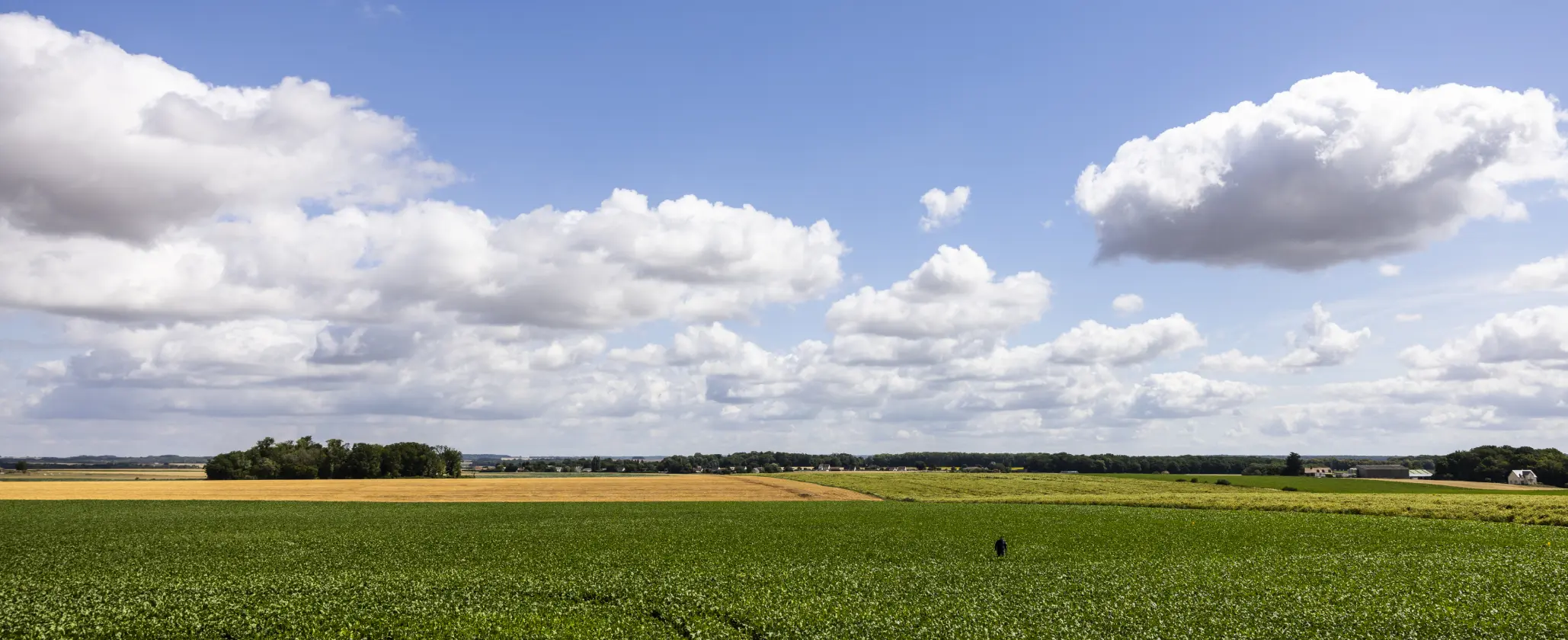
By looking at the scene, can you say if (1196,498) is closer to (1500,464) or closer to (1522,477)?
(1522,477)

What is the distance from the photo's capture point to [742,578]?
34312mm

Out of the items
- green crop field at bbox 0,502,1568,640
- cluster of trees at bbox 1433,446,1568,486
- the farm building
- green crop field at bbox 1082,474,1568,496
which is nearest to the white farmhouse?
cluster of trees at bbox 1433,446,1568,486

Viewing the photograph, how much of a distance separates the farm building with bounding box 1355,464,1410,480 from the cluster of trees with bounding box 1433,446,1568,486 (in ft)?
22.0

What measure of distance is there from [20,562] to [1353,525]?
73.0m

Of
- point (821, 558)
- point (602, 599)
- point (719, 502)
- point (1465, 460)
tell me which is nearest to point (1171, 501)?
point (719, 502)

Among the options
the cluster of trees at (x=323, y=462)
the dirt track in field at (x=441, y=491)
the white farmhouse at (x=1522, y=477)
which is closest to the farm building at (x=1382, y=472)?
the white farmhouse at (x=1522, y=477)

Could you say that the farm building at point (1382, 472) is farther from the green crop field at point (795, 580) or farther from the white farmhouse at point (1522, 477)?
the green crop field at point (795, 580)

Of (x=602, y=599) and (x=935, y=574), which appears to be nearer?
(x=602, y=599)

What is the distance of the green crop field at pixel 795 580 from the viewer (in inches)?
1017

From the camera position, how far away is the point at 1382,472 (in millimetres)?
176875

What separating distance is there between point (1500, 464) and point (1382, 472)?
28334mm

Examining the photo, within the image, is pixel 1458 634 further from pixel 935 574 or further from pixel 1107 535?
pixel 1107 535

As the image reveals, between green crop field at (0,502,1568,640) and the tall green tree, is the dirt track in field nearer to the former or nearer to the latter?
green crop field at (0,502,1568,640)

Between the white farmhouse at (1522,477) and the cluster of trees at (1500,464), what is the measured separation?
2.76 meters
